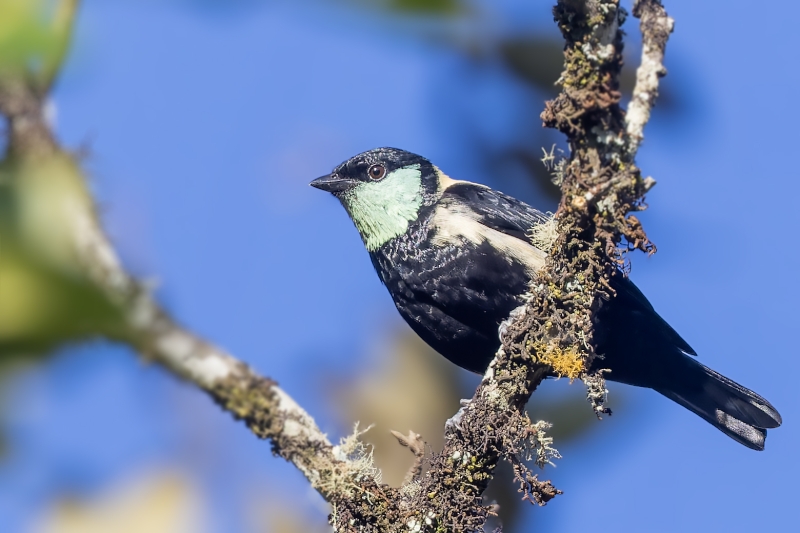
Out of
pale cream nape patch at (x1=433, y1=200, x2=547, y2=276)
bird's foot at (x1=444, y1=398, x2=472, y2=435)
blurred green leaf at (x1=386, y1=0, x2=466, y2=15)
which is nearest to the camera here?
blurred green leaf at (x1=386, y1=0, x2=466, y2=15)

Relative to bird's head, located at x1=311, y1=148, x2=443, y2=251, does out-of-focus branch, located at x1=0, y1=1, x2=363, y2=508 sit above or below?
below

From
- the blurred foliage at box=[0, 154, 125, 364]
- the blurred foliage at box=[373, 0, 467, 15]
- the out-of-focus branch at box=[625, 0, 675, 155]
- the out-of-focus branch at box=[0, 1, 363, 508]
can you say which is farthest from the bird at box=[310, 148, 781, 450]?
the blurred foliage at box=[0, 154, 125, 364]

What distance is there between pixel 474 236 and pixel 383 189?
864 mm

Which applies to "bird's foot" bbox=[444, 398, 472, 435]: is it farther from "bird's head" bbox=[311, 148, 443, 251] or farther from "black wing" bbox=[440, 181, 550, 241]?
"bird's head" bbox=[311, 148, 443, 251]

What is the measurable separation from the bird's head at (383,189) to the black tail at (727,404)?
1794mm

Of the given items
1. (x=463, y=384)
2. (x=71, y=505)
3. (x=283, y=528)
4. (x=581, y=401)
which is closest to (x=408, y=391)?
(x=463, y=384)

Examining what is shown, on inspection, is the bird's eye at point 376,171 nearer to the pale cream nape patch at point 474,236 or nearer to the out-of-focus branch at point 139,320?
the pale cream nape patch at point 474,236

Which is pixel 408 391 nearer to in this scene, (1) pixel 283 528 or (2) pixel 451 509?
(1) pixel 283 528

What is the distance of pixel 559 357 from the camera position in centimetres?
305

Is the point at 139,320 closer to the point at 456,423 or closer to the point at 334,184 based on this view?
the point at 456,423

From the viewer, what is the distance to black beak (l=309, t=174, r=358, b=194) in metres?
5.16

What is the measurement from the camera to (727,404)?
4836 millimetres

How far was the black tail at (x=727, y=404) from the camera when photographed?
477 cm

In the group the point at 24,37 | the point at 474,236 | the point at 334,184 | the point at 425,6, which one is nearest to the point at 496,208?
the point at 474,236
